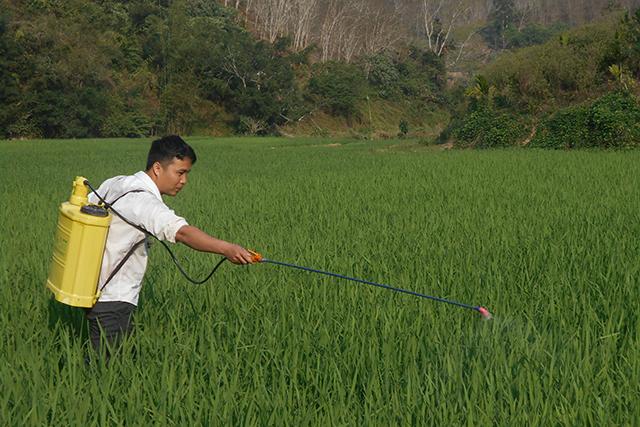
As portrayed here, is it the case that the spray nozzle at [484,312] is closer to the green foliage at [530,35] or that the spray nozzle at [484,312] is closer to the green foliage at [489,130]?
the green foliage at [489,130]

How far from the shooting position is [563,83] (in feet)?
58.4

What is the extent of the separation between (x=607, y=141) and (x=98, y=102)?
23557mm

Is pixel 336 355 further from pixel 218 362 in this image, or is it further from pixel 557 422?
pixel 557 422

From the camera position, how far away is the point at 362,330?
2.58 meters

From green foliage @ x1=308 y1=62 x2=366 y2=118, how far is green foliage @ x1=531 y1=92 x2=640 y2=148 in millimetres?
25662

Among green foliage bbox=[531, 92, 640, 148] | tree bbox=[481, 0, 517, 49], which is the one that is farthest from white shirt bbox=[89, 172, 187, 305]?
tree bbox=[481, 0, 517, 49]

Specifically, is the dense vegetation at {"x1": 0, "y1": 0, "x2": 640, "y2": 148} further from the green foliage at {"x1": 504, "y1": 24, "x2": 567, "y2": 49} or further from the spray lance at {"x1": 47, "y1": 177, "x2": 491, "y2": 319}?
the green foliage at {"x1": 504, "y1": 24, "x2": 567, "y2": 49}

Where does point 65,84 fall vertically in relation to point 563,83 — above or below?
below

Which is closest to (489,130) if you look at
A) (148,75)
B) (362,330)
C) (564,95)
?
(564,95)

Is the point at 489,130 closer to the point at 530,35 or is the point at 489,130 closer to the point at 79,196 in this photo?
the point at 79,196

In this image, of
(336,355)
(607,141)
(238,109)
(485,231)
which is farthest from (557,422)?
(238,109)

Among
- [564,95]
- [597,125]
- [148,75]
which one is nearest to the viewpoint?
[597,125]

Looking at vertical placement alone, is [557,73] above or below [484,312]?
above

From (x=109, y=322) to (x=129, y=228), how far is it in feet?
1.11
